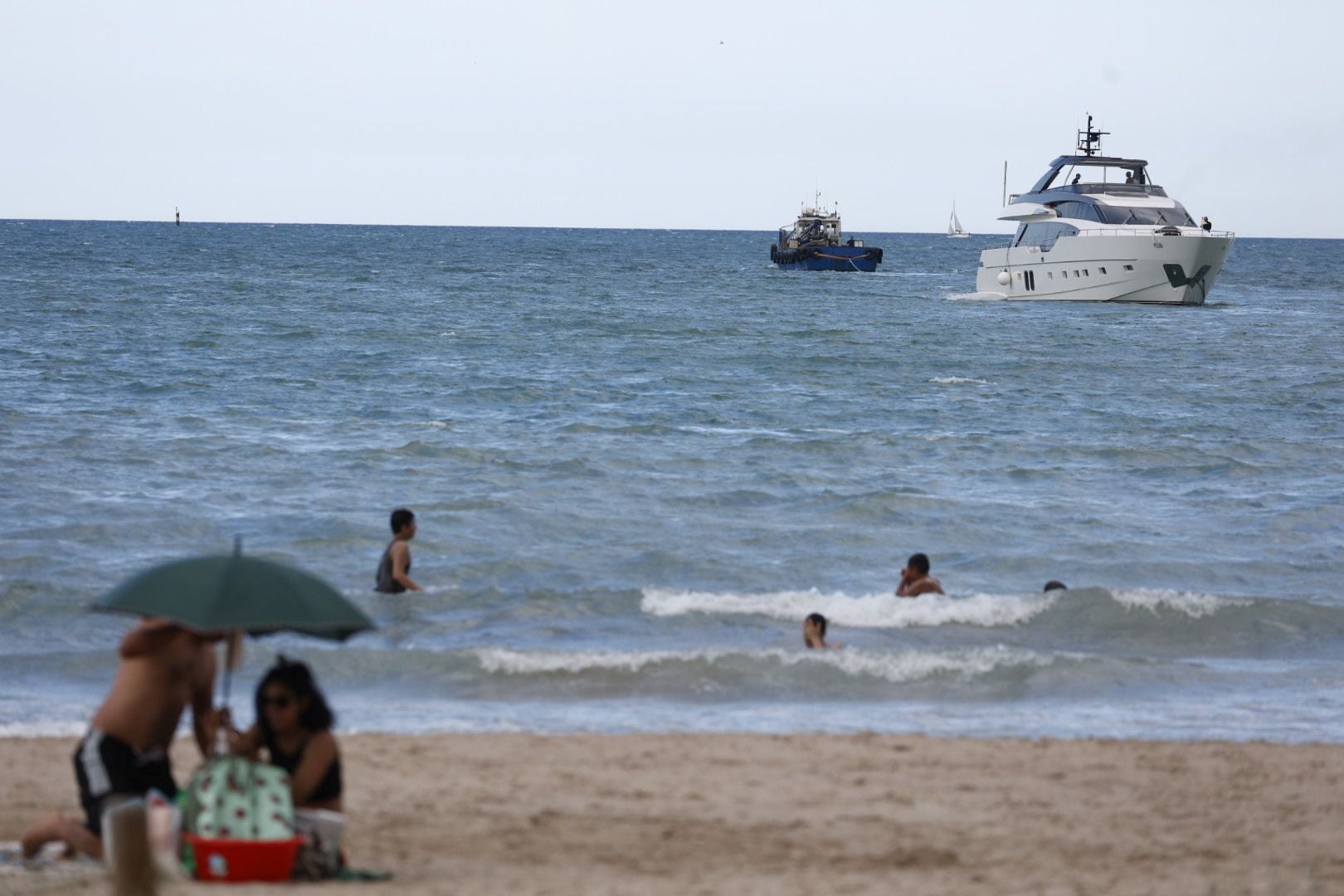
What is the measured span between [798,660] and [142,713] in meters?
5.92

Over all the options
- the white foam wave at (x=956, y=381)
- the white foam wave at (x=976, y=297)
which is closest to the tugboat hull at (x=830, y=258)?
the white foam wave at (x=976, y=297)

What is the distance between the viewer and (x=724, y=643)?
12.4 m

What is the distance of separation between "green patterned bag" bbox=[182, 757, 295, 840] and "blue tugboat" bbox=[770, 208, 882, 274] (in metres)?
75.7

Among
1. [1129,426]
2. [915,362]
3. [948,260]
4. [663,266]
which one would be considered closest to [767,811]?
[1129,426]

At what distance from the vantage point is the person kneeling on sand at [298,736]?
6.17m

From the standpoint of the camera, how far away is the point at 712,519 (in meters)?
17.2

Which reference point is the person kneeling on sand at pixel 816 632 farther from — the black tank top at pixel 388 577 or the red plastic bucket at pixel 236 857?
the red plastic bucket at pixel 236 857

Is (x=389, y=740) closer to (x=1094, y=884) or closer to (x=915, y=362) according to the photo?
(x=1094, y=884)

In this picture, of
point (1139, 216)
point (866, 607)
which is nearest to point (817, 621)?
point (866, 607)

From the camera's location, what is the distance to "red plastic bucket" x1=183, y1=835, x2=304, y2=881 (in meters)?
5.95

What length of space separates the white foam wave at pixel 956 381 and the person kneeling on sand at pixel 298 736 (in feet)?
83.8

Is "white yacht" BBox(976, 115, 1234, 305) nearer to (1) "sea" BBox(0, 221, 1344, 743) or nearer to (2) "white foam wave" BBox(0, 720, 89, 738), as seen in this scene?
(1) "sea" BBox(0, 221, 1344, 743)

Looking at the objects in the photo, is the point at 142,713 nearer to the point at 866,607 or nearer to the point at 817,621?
the point at 817,621

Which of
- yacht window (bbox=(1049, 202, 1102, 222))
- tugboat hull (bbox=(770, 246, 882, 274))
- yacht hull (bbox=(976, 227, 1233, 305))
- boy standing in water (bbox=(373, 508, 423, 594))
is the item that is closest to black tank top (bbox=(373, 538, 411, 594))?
boy standing in water (bbox=(373, 508, 423, 594))
